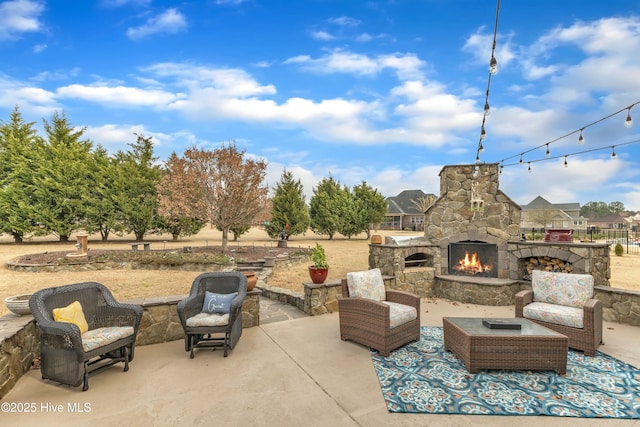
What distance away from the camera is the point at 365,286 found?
4.66 m

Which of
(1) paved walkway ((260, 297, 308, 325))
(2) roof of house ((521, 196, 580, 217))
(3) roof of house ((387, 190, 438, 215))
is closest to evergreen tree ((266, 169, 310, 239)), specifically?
(1) paved walkway ((260, 297, 308, 325))

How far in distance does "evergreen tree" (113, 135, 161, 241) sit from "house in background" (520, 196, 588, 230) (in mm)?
28798

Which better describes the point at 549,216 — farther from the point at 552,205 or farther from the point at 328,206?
the point at 328,206

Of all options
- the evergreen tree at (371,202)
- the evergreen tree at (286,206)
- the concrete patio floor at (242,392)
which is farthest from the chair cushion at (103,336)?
the evergreen tree at (371,202)

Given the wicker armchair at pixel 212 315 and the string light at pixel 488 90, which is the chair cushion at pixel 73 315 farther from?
the string light at pixel 488 90

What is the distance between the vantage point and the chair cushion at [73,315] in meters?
3.25

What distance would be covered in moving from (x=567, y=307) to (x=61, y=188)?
936 inches

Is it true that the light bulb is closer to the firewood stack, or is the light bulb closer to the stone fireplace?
the stone fireplace

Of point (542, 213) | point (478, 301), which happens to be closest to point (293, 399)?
point (478, 301)

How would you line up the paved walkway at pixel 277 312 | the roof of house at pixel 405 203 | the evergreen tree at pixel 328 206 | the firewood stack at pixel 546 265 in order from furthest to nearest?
1. the roof of house at pixel 405 203
2. the evergreen tree at pixel 328 206
3. the firewood stack at pixel 546 265
4. the paved walkway at pixel 277 312

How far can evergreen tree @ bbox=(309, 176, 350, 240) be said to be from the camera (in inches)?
1019

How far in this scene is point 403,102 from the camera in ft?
34.5

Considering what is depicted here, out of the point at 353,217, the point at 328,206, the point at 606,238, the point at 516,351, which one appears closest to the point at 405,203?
the point at 353,217

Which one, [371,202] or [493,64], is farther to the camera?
[371,202]
